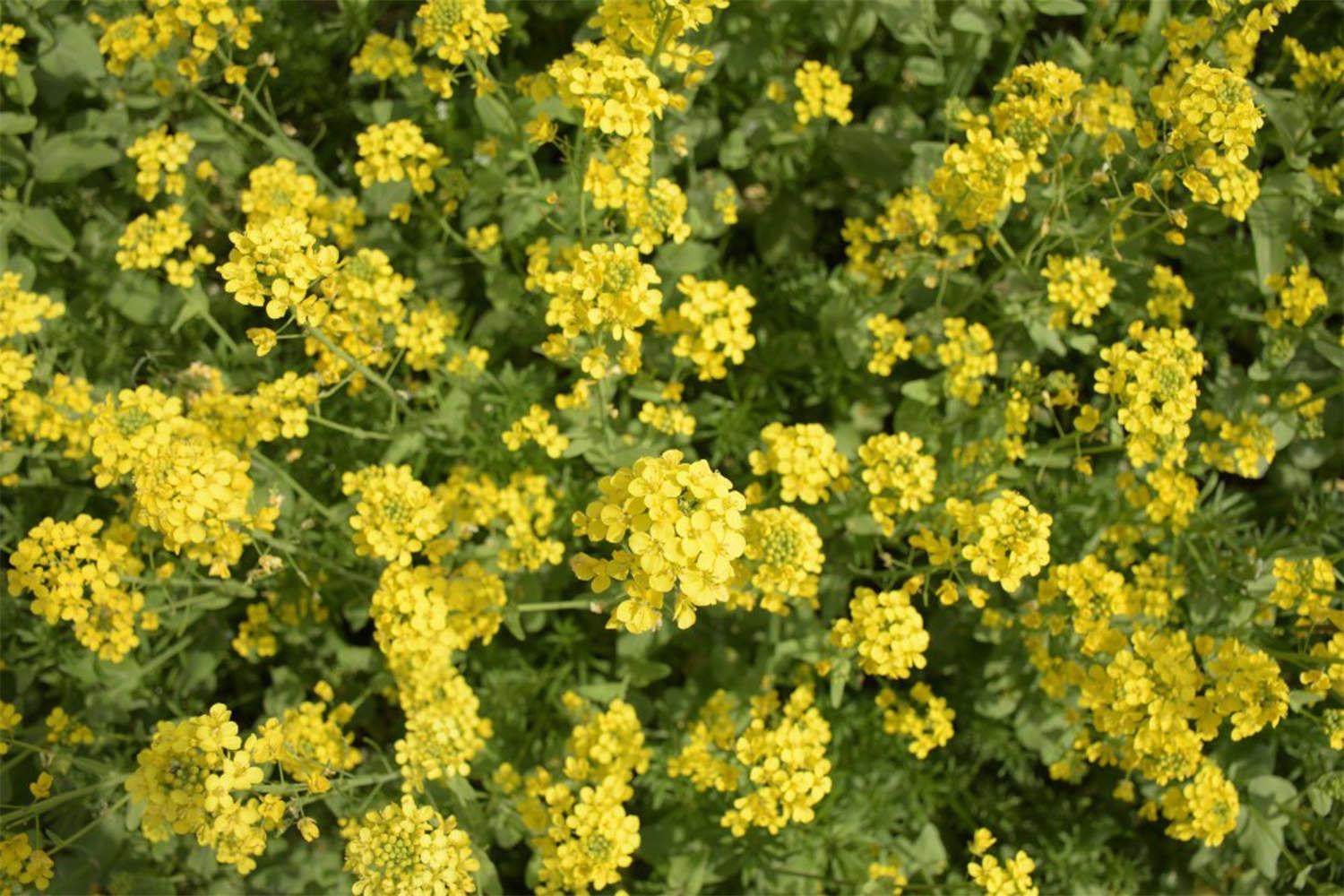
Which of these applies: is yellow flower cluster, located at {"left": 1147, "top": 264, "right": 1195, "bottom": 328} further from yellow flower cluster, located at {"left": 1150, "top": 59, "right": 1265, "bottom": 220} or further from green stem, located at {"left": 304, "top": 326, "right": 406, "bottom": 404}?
green stem, located at {"left": 304, "top": 326, "right": 406, "bottom": 404}

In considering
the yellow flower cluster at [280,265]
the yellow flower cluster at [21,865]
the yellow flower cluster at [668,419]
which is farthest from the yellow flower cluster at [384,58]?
the yellow flower cluster at [21,865]

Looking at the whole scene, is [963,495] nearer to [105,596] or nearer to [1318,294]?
[1318,294]

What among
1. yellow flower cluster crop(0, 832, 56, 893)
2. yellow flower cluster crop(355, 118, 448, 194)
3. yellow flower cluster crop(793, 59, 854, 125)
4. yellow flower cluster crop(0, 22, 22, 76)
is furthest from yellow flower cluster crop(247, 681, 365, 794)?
yellow flower cluster crop(793, 59, 854, 125)

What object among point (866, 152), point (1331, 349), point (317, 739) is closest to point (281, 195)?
point (317, 739)

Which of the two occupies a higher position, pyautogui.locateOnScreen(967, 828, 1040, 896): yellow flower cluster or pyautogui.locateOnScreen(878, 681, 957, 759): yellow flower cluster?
pyautogui.locateOnScreen(967, 828, 1040, 896): yellow flower cluster

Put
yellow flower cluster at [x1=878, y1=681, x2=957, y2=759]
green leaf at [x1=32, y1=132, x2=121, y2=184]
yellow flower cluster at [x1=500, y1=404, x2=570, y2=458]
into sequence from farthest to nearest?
green leaf at [x1=32, y1=132, x2=121, y2=184], yellow flower cluster at [x1=878, y1=681, x2=957, y2=759], yellow flower cluster at [x1=500, y1=404, x2=570, y2=458]

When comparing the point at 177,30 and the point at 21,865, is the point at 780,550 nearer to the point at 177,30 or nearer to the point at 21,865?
the point at 21,865
